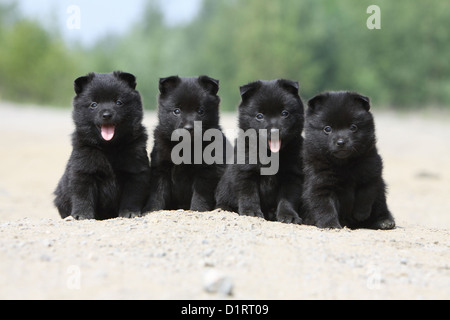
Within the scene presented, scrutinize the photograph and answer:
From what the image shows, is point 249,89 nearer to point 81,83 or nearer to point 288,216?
point 288,216

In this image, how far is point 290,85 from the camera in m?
6.05

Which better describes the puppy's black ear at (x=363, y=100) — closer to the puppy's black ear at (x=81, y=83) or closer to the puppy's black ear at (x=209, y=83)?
the puppy's black ear at (x=209, y=83)

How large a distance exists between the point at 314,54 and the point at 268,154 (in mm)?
33785

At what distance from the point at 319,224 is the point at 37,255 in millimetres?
2709

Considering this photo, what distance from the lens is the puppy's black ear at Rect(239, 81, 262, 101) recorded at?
19.9 feet

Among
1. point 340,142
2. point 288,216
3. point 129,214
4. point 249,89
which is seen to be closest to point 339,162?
point 340,142

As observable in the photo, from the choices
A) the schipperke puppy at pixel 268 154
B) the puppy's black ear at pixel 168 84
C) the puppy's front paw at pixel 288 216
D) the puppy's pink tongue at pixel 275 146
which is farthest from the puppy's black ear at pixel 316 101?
the puppy's black ear at pixel 168 84

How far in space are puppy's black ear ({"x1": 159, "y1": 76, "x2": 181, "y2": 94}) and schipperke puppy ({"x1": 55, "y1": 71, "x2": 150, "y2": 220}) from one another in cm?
28

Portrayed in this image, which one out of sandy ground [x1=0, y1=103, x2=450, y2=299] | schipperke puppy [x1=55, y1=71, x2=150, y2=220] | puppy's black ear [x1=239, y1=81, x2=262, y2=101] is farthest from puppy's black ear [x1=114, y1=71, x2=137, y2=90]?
sandy ground [x1=0, y1=103, x2=450, y2=299]

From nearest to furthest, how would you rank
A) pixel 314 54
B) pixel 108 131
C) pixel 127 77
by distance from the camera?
pixel 108 131, pixel 127 77, pixel 314 54

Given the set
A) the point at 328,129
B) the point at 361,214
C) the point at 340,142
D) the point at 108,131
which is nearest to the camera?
the point at 340,142

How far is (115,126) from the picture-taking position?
5.96m

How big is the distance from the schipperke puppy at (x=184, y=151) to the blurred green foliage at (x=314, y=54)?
2733 centimetres

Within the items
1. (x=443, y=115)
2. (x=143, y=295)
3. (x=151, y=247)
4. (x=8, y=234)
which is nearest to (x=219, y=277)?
(x=143, y=295)
